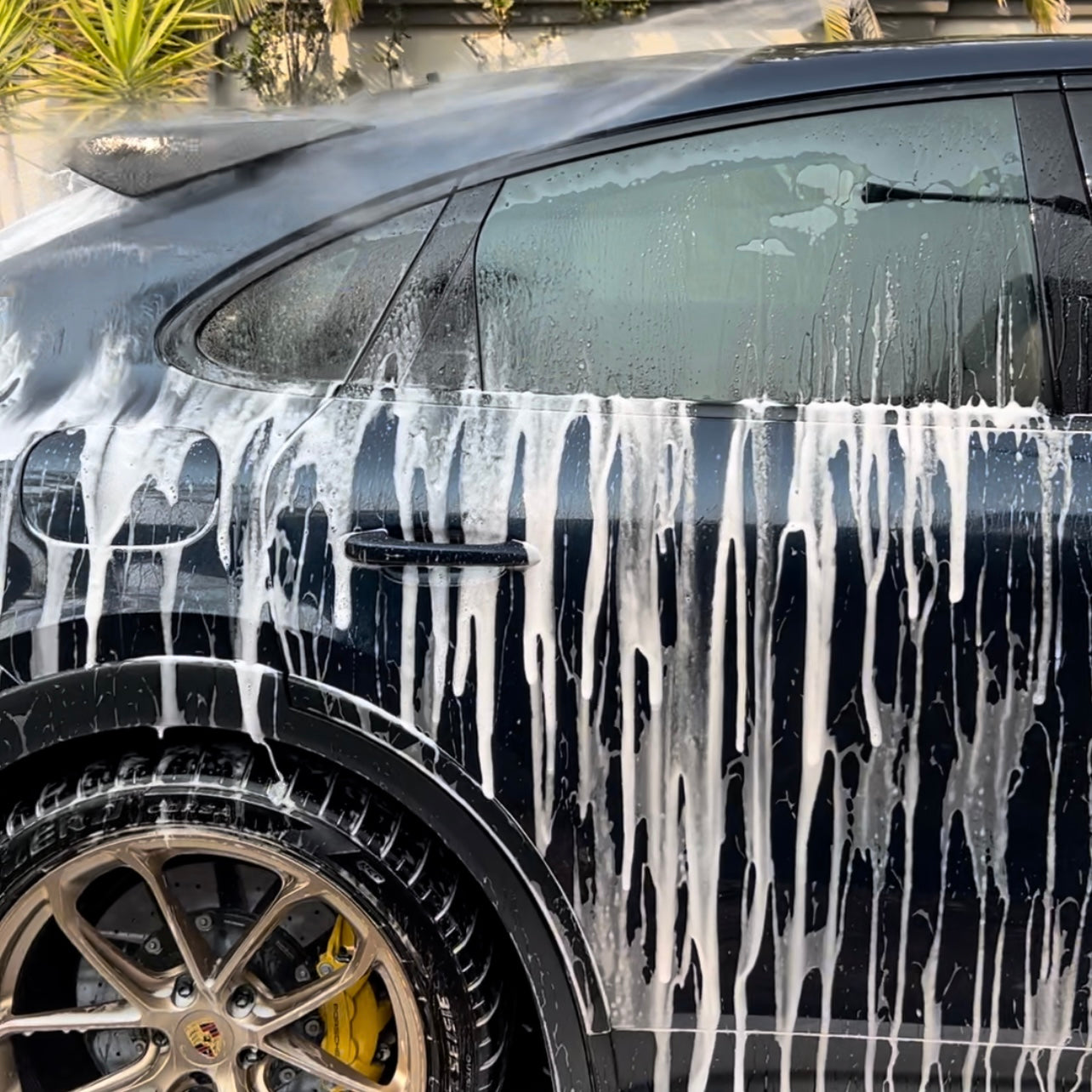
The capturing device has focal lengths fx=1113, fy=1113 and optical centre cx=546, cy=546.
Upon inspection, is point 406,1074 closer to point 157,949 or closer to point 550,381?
point 157,949

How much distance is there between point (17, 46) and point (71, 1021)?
5.32 m

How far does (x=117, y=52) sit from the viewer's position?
5.45 meters

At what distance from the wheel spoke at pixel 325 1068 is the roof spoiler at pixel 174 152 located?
4.22ft

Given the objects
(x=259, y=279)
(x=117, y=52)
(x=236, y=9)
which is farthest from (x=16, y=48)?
(x=259, y=279)

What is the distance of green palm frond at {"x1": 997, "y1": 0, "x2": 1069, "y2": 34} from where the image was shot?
6.73 meters

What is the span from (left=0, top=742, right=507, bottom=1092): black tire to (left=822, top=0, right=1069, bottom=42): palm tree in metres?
5.78

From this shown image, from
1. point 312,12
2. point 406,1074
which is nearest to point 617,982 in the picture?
point 406,1074

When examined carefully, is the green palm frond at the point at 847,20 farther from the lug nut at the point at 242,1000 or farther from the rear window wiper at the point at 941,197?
the lug nut at the point at 242,1000

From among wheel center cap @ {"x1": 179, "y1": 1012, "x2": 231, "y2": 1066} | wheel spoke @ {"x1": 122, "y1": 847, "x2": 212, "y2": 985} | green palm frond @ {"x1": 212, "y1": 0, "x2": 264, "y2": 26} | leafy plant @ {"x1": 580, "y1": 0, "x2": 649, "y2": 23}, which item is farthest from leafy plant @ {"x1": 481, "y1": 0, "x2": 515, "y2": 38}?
wheel center cap @ {"x1": 179, "y1": 1012, "x2": 231, "y2": 1066}

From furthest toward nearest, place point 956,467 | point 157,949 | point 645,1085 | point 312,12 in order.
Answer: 1. point 312,12
2. point 157,949
3. point 645,1085
4. point 956,467

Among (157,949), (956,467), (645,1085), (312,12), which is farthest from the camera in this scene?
(312,12)

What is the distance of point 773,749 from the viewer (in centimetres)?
148

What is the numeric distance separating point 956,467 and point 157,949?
139 centimetres

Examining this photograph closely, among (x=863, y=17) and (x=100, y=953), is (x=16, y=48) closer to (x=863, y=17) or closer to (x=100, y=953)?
(x=863, y=17)
